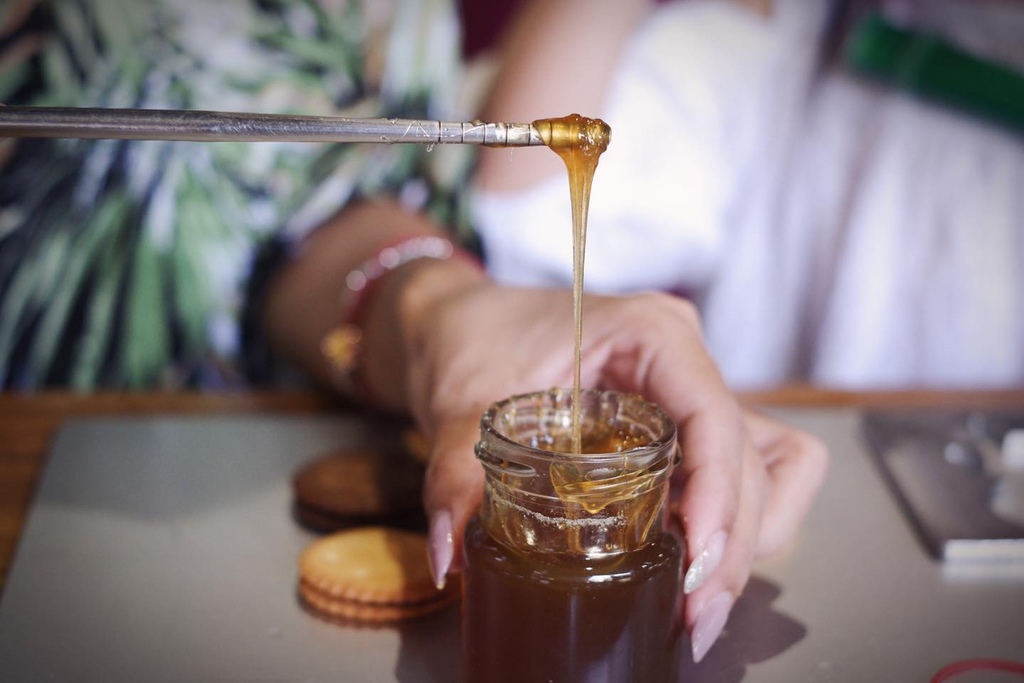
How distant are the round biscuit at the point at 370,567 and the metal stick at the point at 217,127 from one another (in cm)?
26

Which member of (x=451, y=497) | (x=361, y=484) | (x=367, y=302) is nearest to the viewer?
(x=451, y=497)

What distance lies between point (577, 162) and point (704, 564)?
20 cm

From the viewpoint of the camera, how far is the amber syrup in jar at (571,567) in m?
0.43

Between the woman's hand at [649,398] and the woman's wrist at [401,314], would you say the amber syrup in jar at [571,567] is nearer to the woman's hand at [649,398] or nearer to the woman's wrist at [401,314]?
the woman's hand at [649,398]

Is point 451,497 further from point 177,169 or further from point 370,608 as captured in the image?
point 177,169

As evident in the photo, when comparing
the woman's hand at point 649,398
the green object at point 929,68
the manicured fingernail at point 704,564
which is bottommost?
the manicured fingernail at point 704,564

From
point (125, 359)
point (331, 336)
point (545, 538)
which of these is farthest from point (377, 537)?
point (125, 359)

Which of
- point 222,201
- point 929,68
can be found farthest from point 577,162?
point 929,68

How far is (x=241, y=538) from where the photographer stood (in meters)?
0.66

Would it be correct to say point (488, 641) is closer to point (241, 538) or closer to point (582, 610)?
point (582, 610)

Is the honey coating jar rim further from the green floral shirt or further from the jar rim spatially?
the green floral shirt

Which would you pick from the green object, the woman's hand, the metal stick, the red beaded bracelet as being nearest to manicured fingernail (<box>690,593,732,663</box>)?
the woman's hand

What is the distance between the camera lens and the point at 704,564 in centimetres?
48

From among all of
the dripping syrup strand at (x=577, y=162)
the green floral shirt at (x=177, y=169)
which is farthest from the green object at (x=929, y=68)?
the dripping syrup strand at (x=577, y=162)
